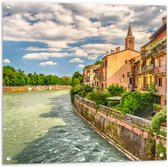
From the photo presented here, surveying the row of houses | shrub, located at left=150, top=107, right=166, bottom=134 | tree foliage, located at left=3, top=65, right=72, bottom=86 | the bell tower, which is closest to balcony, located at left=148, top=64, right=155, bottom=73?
the row of houses

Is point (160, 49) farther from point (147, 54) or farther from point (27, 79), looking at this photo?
point (27, 79)

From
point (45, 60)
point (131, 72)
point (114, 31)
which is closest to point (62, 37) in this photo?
point (45, 60)

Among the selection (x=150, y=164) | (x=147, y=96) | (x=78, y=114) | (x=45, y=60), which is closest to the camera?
(x=150, y=164)

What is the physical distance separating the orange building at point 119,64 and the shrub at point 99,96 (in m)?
0.40

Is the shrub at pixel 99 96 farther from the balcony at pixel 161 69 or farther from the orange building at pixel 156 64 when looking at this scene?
the balcony at pixel 161 69

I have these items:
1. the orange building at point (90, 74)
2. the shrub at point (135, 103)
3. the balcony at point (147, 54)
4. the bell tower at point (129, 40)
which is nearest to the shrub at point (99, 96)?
the orange building at point (90, 74)

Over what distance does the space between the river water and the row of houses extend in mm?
1149

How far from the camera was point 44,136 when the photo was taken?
6.42 metres

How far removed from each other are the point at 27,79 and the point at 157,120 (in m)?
2.88

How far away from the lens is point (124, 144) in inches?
264

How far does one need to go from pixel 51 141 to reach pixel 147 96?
2.25m

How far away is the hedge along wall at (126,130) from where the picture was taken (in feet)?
18.7

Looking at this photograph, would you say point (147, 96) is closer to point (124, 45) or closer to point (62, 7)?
point (124, 45)

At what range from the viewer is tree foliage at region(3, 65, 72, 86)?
18.7 feet
